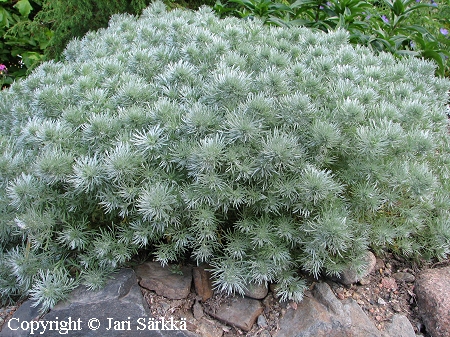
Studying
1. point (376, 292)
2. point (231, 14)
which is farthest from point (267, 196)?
point (231, 14)

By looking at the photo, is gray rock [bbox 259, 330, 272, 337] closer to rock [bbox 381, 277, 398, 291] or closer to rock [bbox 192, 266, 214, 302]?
rock [bbox 192, 266, 214, 302]

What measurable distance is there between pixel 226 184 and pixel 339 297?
33.2 inches

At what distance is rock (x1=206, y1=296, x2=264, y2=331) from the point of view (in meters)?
1.89

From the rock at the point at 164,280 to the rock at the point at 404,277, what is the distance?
1.11 m

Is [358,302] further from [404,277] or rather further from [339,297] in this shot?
[404,277]

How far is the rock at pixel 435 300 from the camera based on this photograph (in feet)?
6.27

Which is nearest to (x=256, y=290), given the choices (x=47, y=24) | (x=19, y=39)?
(x=47, y=24)

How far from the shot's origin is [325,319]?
1.85m

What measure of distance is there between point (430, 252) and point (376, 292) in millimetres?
392

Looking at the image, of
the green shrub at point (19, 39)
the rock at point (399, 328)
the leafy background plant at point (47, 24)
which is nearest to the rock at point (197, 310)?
the rock at point (399, 328)

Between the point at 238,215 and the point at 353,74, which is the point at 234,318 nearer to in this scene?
the point at 238,215

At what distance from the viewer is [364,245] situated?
187cm

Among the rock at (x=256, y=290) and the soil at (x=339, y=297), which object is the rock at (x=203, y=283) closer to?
the soil at (x=339, y=297)

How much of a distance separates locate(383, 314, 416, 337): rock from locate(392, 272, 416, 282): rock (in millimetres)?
264
